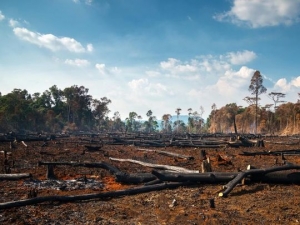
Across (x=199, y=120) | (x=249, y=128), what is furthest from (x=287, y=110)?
(x=199, y=120)

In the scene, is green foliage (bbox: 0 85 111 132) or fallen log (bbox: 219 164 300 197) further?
green foliage (bbox: 0 85 111 132)

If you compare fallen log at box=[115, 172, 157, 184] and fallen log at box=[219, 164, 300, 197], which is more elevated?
fallen log at box=[219, 164, 300, 197]

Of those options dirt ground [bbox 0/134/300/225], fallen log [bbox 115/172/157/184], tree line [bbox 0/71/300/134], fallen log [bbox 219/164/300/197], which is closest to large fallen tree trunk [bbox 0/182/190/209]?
dirt ground [bbox 0/134/300/225]

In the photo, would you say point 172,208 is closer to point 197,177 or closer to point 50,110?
point 197,177

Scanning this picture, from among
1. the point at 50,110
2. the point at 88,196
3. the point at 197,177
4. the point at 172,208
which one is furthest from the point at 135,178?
the point at 50,110

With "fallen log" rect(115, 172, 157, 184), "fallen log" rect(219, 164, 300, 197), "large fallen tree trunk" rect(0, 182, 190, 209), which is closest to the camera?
"large fallen tree trunk" rect(0, 182, 190, 209)

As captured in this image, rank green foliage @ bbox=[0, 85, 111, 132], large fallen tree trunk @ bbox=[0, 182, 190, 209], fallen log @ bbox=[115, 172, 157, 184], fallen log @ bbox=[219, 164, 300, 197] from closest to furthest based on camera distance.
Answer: large fallen tree trunk @ bbox=[0, 182, 190, 209]
fallen log @ bbox=[219, 164, 300, 197]
fallen log @ bbox=[115, 172, 157, 184]
green foliage @ bbox=[0, 85, 111, 132]

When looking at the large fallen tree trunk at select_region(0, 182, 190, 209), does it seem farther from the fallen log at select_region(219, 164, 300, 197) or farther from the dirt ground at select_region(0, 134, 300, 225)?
the fallen log at select_region(219, 164, 300, 197)

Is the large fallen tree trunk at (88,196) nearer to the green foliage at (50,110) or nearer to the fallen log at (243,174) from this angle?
the fallen log at (243,174)

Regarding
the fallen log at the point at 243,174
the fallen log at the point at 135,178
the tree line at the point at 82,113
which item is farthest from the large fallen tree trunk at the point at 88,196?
the tree line at the point at 82,113

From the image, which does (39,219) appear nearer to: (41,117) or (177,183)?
(177,183)

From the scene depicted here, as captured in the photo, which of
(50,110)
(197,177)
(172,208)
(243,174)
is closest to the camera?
(172,208)

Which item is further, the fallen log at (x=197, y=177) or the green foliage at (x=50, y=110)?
the green foliage at (x=50, y=110)

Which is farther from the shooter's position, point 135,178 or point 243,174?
point 135,178
